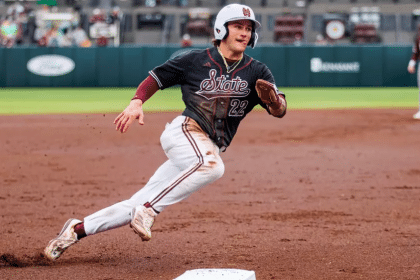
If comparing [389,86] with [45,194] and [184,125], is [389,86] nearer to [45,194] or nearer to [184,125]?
[45,194]

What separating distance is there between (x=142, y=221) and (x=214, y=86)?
42.0 inches

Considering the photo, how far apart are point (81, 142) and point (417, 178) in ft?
18.7

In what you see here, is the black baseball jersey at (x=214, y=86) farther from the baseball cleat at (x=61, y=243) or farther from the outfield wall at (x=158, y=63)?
the outfield wall at (x=158, y=63)

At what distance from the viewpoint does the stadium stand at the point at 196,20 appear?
26547 mm

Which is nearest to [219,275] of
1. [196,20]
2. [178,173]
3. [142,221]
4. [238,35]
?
[142,221]

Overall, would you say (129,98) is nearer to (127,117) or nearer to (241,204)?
(241,204)

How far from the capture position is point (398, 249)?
4941mm

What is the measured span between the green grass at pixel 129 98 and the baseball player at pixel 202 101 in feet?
36.0

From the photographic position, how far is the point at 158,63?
2269cm

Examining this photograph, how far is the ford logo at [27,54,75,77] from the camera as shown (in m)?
22.8

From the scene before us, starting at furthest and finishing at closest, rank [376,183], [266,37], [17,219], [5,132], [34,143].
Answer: [266,37], [5,132], [34,143], [376,183], [17,219]

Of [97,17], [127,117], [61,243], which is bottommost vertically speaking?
[61,243]

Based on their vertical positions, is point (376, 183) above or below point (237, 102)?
below

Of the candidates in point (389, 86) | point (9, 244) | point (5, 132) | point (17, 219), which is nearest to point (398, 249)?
point (9, 244)
